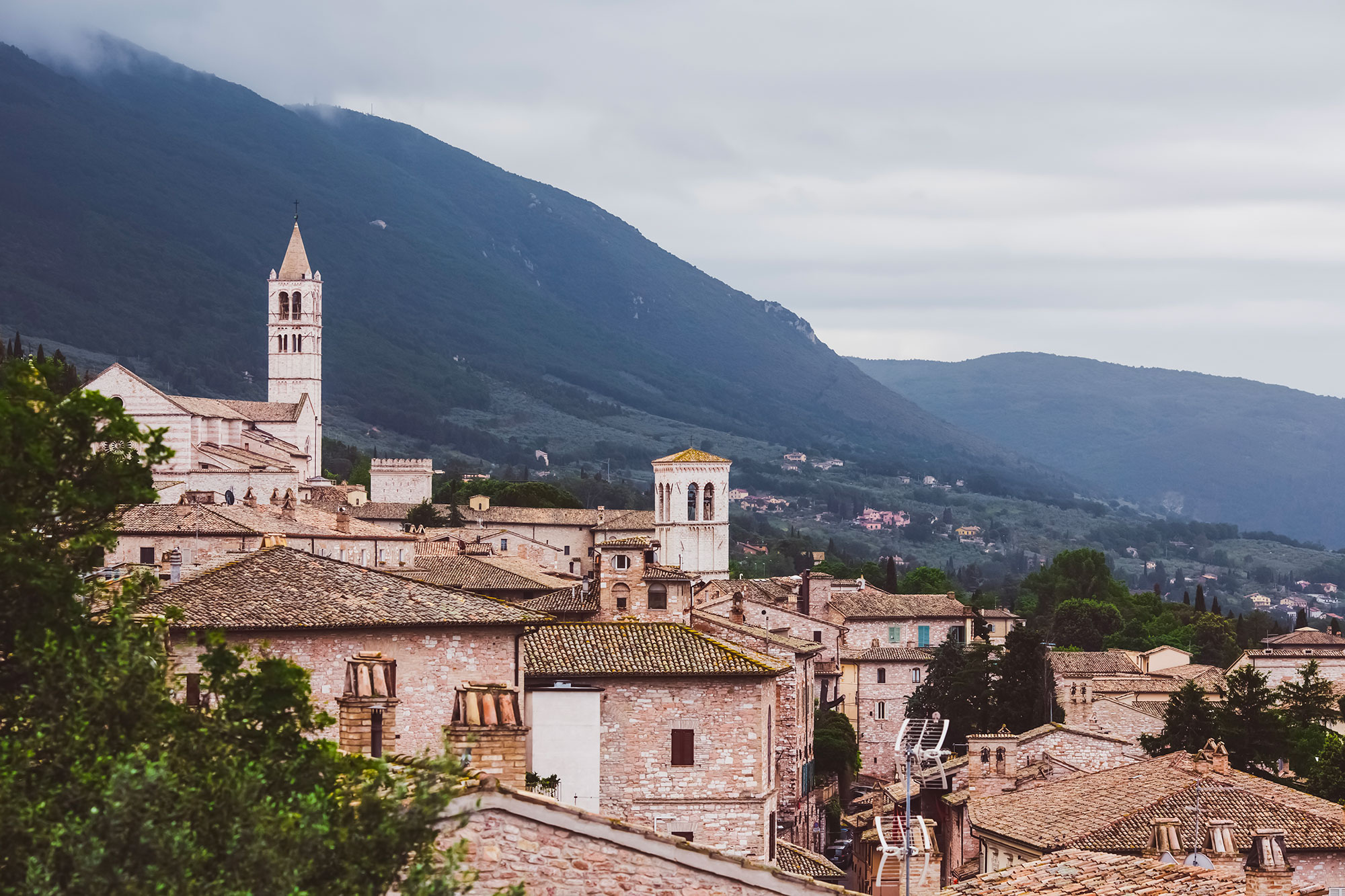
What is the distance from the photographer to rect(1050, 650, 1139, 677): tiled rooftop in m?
83.5

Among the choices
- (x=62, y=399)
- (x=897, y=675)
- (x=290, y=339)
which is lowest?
(x=897, y=675)

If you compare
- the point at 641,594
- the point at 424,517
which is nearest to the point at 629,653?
the point at 641,594

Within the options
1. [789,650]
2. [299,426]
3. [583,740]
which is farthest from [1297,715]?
[299,426]

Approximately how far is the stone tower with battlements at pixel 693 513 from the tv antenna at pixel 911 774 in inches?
1538

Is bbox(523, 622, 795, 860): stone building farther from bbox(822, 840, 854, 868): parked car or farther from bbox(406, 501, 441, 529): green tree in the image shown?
bbox(406, 501, 441, 529): green tree

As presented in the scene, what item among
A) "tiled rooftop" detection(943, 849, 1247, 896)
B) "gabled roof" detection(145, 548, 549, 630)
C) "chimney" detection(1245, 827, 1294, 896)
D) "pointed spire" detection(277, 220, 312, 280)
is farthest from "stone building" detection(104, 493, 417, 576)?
"pointed spire" detection(277, 220, 312, 280)

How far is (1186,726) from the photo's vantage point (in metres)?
52.0

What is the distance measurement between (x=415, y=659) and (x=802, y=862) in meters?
11.0

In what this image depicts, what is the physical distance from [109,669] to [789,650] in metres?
44.9

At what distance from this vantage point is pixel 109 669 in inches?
502

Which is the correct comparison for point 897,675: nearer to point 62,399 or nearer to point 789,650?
point 789,650

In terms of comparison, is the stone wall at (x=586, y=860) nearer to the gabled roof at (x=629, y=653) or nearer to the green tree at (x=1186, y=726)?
the gabled roof at (x=629, y=653)

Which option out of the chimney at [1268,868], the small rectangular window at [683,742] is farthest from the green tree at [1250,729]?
the chimney at [1268,868]

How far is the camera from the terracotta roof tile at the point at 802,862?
1396 inches
